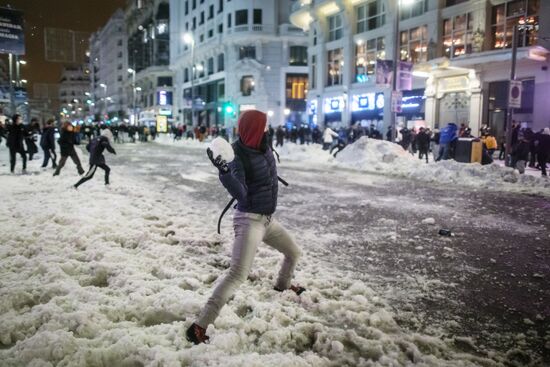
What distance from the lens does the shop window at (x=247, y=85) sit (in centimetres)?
→ 5650

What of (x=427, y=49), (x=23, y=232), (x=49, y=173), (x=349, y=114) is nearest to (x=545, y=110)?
(x=427, y=49)

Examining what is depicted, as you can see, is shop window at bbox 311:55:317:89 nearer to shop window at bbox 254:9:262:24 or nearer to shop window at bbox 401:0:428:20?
shop window at bbox 401:0:428:20

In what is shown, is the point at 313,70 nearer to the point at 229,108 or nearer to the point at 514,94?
the point at 229,108

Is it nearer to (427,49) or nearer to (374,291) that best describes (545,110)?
(427,49)

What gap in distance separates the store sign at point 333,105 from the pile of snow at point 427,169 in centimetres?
1505

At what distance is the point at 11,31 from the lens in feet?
71.3

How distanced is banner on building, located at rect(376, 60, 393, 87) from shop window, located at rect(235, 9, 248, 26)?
37.3 meters

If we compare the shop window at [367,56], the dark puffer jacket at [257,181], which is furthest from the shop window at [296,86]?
the dark puffer jacket at [257,181]

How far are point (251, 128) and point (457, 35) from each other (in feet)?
93.2

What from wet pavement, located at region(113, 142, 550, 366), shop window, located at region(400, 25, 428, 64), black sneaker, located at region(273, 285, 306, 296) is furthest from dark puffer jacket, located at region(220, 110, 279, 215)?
shop window, located at region(400, 25, 428, 64)

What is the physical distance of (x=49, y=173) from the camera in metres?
15.4

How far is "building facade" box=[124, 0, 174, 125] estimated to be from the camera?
79.8m

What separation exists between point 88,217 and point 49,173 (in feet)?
28.1

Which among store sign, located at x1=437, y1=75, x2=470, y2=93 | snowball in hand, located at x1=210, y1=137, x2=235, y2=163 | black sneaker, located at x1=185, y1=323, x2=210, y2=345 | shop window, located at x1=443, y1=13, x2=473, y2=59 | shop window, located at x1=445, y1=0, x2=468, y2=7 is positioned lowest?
black sneaker, located at x1=185, y1=323, x2=210, y2=345
